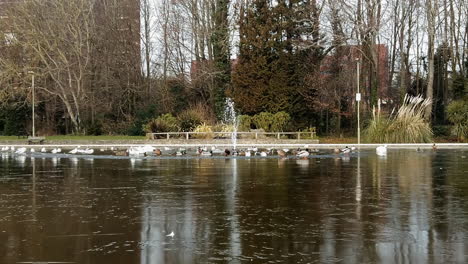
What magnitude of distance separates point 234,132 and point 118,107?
17.0m

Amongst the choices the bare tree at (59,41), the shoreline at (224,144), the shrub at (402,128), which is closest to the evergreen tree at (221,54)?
the shoreline at (224,144)

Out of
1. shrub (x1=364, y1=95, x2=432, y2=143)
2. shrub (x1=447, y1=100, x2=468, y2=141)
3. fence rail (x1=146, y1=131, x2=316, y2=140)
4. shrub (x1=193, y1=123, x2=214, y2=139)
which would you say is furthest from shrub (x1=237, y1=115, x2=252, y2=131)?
shrub (x1=447, y1=100, x2=468, y2=141)

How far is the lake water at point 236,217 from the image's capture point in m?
7.32

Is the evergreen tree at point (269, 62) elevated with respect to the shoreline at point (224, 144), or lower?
elevated

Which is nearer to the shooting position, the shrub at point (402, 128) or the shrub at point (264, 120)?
the shrub at point (402, 128)

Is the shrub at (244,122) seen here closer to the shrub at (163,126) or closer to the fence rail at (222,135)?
the fence rail at (222,135)

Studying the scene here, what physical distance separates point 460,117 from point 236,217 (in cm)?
3024

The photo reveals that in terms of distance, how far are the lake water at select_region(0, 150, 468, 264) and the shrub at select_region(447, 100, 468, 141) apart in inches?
771

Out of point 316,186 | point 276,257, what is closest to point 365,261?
point 276,257

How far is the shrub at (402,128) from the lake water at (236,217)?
54.4 ft

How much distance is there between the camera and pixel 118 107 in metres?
51.6

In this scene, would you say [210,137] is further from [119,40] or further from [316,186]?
[316,186]

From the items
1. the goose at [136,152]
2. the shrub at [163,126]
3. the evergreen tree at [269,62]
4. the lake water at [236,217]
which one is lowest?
the lake water at [236,217]

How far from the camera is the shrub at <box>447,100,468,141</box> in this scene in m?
36.5
